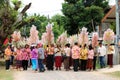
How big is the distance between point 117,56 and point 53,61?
4.40 m

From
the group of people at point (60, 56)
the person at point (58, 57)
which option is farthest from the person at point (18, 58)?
the person at point (58, 57)

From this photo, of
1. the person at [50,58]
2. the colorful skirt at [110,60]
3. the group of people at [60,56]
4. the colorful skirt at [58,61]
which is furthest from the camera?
the colorful skirt at [58,61]

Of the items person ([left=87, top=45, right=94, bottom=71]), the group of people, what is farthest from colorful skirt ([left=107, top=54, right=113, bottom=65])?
person ([left=87, top=45, right=94, bottom=71])

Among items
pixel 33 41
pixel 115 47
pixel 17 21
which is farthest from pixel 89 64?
pixel 17 21

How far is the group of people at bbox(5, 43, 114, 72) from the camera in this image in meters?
27.1

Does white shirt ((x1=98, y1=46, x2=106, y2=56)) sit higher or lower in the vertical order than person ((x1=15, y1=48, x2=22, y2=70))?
higher

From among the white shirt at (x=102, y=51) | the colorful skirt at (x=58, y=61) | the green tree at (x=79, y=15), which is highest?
the green tree at (x=79, y=15)

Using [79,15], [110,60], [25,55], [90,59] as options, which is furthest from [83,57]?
[79,15]

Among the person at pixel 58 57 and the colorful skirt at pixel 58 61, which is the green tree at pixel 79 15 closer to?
the person at pixel 58 57

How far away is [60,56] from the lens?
95.3 feet

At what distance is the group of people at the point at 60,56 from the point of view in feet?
88.9

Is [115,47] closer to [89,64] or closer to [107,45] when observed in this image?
[107,45]

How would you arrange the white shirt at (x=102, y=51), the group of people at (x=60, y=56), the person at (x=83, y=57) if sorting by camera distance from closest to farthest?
the group of people at (x=60, y=56) → the person at (x=83, y=57) → the white shirt at (x=102, y=51)

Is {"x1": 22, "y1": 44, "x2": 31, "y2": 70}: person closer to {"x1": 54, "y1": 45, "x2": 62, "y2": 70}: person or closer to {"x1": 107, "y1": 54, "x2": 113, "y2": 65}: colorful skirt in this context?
{"x1": 54, "y1": 45, "x2": 62, "y2": 70}: person
